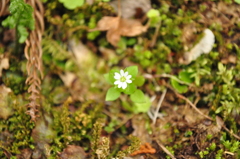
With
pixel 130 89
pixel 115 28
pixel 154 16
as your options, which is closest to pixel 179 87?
pixel 130 89

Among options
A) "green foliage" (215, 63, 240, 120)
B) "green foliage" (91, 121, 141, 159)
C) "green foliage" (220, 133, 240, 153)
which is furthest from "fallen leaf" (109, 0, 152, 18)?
"green foliage" (220, 133, 240, 153)

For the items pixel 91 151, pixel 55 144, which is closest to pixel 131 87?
pixel 91 151

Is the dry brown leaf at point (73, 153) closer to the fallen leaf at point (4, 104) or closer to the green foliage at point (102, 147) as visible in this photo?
the green foliage at point (102, 147)

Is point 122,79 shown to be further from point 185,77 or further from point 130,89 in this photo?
point 185,77

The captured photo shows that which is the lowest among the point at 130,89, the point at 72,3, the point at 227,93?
the point at 227,93

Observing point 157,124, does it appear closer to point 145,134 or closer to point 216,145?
point 145,134

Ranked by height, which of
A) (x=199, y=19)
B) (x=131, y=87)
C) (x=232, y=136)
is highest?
(x=199, y=19)

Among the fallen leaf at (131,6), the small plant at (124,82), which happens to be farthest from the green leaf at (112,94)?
the fallen leaf at (131,6)
